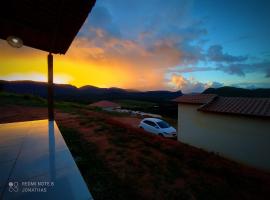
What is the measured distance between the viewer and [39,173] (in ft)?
7.77

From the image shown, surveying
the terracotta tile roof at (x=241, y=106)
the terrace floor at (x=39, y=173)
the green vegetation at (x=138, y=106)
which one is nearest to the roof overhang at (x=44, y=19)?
the terrace floor at (x=39, y=173)

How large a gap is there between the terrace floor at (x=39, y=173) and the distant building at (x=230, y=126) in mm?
11914

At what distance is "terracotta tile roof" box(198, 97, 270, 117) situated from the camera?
10.3 meters

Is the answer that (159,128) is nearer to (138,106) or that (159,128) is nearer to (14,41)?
(14,41)

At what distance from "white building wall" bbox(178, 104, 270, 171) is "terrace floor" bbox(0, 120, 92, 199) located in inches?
476

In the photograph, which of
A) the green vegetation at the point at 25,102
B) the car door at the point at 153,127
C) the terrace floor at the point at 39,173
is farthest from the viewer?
the green vegetation at the point at 25,102

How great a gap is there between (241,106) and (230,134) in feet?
7.86

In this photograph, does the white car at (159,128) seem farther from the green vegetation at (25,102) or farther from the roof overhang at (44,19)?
the roof overhang at (44,19)

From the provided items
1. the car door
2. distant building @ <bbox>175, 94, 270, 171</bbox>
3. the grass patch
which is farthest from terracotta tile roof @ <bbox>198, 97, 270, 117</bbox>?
the grass patch

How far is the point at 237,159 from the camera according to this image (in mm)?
10977

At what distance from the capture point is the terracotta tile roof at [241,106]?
10.3m

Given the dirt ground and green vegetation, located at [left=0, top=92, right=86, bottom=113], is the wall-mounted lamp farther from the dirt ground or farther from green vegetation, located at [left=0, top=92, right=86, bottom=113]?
green vegetation, located at [left=0, top=92, right=86, bottom=113]

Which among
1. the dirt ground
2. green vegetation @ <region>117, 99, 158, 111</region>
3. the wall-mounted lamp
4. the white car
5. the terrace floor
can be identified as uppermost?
the wall-mounted lamp

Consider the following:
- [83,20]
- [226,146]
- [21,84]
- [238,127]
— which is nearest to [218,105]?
[238,127]
